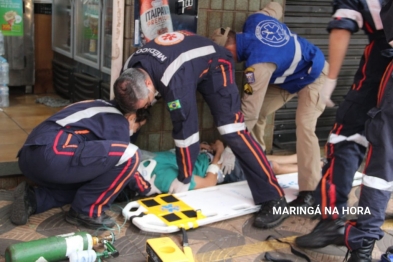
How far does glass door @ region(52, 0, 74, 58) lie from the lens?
6.32m

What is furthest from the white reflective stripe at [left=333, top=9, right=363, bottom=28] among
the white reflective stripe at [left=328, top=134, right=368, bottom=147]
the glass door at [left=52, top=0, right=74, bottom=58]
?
the glass door at [left=52, top=0, right=74, bottom=58]

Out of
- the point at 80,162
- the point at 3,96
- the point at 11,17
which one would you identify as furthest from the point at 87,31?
the point at 80,162

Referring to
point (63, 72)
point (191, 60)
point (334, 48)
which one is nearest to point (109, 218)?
point (191, 60)

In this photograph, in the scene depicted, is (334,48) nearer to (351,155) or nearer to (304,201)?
(351,155)

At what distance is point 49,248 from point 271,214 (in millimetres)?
1581

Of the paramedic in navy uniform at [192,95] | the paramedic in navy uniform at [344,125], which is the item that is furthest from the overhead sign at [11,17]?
the paramedic in navy uniform at [344,125]

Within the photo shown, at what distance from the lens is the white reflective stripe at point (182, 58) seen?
12.3ft

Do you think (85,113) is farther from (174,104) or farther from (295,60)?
(295,60)

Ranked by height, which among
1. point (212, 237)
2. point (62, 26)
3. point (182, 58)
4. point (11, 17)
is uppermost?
point (182, 58)

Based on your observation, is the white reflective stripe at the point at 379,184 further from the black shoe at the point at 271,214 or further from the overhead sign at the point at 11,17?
the overhead sign at the point at 11,17

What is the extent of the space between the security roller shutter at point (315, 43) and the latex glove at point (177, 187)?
5.66 ft

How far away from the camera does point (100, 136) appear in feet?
12.2

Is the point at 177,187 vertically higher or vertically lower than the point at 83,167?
lower

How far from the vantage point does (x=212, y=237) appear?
370cm
